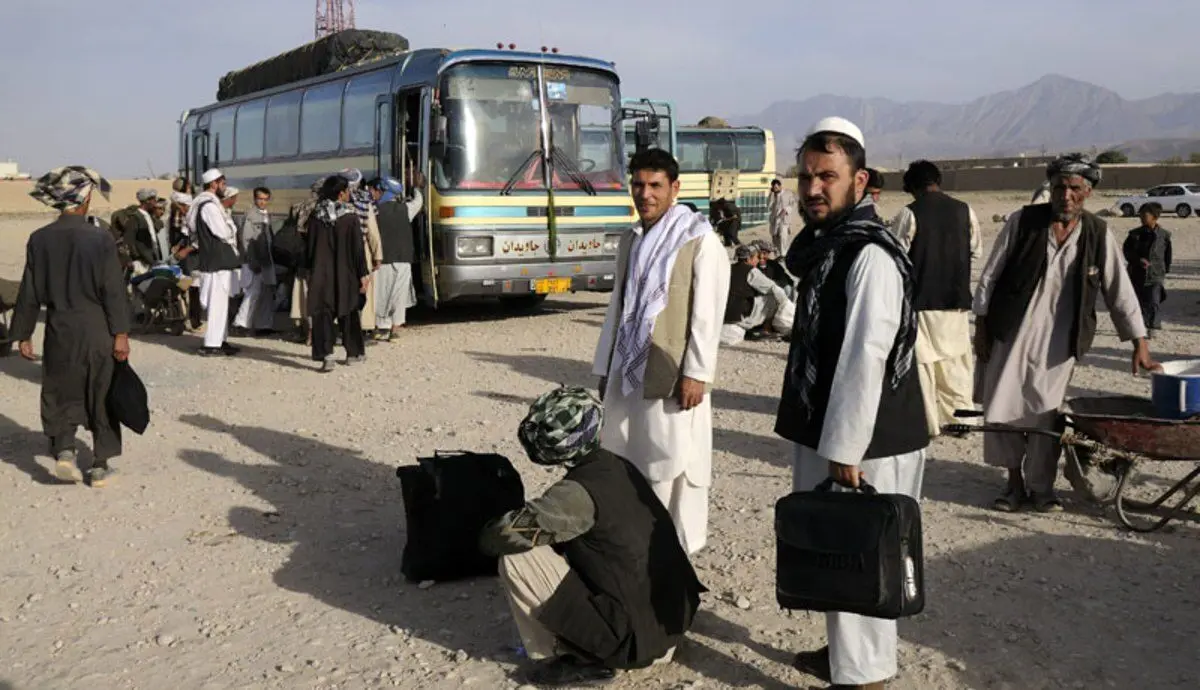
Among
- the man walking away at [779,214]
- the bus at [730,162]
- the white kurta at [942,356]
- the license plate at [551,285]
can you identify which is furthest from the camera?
the bus at [730,162]

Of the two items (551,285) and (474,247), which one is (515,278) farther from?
(474,247)

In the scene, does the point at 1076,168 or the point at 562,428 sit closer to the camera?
the point at 562,428

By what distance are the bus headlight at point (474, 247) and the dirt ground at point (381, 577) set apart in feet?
12.1

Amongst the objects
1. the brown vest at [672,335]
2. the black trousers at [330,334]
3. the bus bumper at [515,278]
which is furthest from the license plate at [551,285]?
the brown vest at [672,335]

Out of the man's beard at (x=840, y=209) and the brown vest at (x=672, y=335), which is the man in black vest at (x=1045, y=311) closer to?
the brown vest at (x=672, y=335)

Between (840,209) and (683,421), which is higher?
(840,209)

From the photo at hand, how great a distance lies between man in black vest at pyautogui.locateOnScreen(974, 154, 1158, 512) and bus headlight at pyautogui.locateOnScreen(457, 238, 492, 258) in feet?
23.7

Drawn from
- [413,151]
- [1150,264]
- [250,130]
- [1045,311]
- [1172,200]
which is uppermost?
[250,130]

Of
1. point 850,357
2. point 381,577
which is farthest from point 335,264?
point 850,357

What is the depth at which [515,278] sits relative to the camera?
12.3 meters

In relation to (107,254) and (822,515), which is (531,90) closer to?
(107,254)

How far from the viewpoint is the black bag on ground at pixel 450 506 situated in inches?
182

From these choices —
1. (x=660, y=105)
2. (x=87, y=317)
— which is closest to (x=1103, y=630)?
(x=87, y=317)

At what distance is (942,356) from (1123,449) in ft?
6.57
